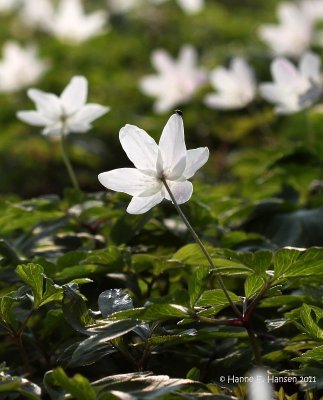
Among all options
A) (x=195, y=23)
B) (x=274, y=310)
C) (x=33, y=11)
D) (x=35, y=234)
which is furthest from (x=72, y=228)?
(x=33, y=11)

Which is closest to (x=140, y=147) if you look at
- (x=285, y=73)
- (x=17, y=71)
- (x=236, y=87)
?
(x=285, y=73)

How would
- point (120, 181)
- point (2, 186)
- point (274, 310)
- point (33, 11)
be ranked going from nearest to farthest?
1. point (120, 181)
2. point (274, 310)
3. point (2, 186)
4. point (33, 11)

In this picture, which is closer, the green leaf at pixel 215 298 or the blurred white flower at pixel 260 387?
the blurred white flower at pixel 260 387

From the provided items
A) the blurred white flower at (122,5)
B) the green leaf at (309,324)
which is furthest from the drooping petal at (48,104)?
the blurred white flower at (122,5)

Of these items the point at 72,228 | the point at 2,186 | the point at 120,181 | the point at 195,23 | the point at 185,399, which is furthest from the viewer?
the point at 195,23

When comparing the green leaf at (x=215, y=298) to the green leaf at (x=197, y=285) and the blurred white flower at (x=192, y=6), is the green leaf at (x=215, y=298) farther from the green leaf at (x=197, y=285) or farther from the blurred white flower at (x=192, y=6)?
the blurred white flower at (x=192, y=6)

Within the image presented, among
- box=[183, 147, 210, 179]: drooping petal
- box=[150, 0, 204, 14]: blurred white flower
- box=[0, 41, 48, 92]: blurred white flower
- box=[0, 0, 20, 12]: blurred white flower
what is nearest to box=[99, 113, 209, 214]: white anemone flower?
box=[183, 147, 210, 179]: drooping petal

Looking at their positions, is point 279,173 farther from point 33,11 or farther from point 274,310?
point 33,11

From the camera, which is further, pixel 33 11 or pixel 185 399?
pixel 33 11
